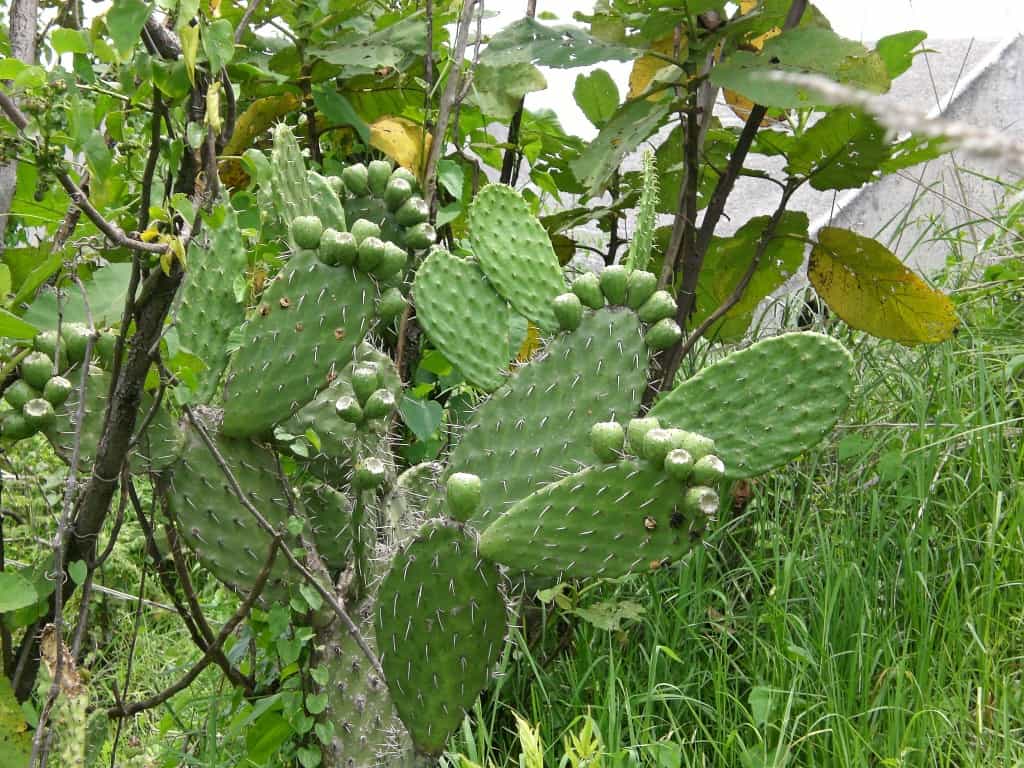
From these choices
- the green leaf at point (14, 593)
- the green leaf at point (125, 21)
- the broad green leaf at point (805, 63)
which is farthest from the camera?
the broad green leaf at point (805, 63)

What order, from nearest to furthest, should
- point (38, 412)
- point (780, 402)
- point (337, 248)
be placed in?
point (38, 412) < point (337, 248) < point (780, 402)

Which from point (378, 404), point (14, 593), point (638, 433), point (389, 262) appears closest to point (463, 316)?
point (389, 262)

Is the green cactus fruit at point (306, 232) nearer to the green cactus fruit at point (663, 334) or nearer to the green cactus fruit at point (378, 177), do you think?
the green cactus fruit at point (378, 177)

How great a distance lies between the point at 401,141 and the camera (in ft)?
6.40

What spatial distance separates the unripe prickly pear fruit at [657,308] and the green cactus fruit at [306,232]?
49cm

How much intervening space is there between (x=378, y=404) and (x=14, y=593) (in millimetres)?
474

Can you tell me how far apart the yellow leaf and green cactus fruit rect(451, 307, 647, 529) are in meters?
0.53

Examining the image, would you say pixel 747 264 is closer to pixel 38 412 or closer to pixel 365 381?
pixel 365 381

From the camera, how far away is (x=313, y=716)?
158cm

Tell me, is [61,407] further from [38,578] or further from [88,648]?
[88,648]

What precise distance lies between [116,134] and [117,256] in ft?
1.70

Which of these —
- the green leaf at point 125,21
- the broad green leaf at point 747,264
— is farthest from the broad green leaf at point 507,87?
the green leaf at point 125,21

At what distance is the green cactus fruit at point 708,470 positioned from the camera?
129cm

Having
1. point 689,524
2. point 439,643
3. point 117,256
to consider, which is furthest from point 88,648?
point 689,524
